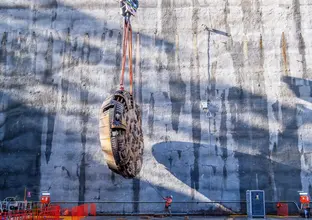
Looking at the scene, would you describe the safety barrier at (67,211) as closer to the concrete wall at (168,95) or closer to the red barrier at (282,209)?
the concrete wall at (168,95)

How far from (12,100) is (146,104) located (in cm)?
871

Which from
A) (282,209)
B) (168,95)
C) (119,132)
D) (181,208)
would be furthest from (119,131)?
(282,209)

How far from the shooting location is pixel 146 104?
22.0 m

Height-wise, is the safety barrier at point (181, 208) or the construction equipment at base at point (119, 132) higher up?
the construction equipment at base at point (119, 132)

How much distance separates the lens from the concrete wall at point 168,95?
68.8 ft

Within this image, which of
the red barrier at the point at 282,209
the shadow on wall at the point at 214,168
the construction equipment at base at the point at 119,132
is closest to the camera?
the construction equipment at base at the point at 119,132

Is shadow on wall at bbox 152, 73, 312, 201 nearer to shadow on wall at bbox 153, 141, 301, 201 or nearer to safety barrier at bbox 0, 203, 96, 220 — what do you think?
shadow on wall at bbox 153, 141, 301, 201

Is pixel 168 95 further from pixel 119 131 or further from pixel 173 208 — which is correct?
pixel 119 131

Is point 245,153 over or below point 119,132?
below

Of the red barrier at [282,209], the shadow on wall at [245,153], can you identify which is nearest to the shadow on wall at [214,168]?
the shadow on wall at [245,153]

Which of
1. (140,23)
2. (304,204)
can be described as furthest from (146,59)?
(304,204)

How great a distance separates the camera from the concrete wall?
2097 centimetres

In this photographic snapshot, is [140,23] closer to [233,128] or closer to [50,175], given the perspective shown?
[233,128]

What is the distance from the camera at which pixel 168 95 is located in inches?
871
